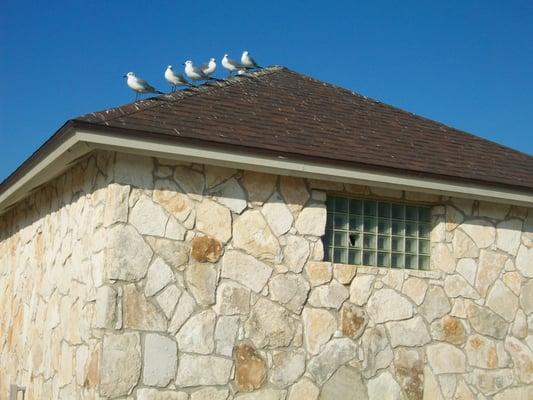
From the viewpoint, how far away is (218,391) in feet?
26.8

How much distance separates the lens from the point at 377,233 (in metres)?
9.51

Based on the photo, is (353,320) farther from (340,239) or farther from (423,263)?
(423,263)

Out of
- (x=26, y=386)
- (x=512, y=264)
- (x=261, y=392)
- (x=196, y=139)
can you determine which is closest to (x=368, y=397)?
(x=261, y=392)

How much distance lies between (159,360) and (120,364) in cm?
42

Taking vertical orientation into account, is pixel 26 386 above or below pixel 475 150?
below

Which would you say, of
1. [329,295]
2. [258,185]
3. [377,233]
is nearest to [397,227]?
[377,233]

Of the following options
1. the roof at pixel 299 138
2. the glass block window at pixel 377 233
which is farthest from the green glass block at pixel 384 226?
the roof at pixel 299 138

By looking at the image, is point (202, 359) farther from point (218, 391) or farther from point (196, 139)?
point (196, 139)

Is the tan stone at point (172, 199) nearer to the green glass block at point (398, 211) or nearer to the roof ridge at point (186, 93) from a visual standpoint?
the roof ridge at point (186, 93)

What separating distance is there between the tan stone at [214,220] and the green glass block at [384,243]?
207 cm

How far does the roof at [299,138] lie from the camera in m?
8.05

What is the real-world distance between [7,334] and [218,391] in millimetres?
5543

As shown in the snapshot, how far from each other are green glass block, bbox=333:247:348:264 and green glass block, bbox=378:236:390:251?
1.66ft

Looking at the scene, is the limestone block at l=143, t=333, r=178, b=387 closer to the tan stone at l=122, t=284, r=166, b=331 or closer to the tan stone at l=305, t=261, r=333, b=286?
the tan stone at l=122, t=284, r=166, b=331
